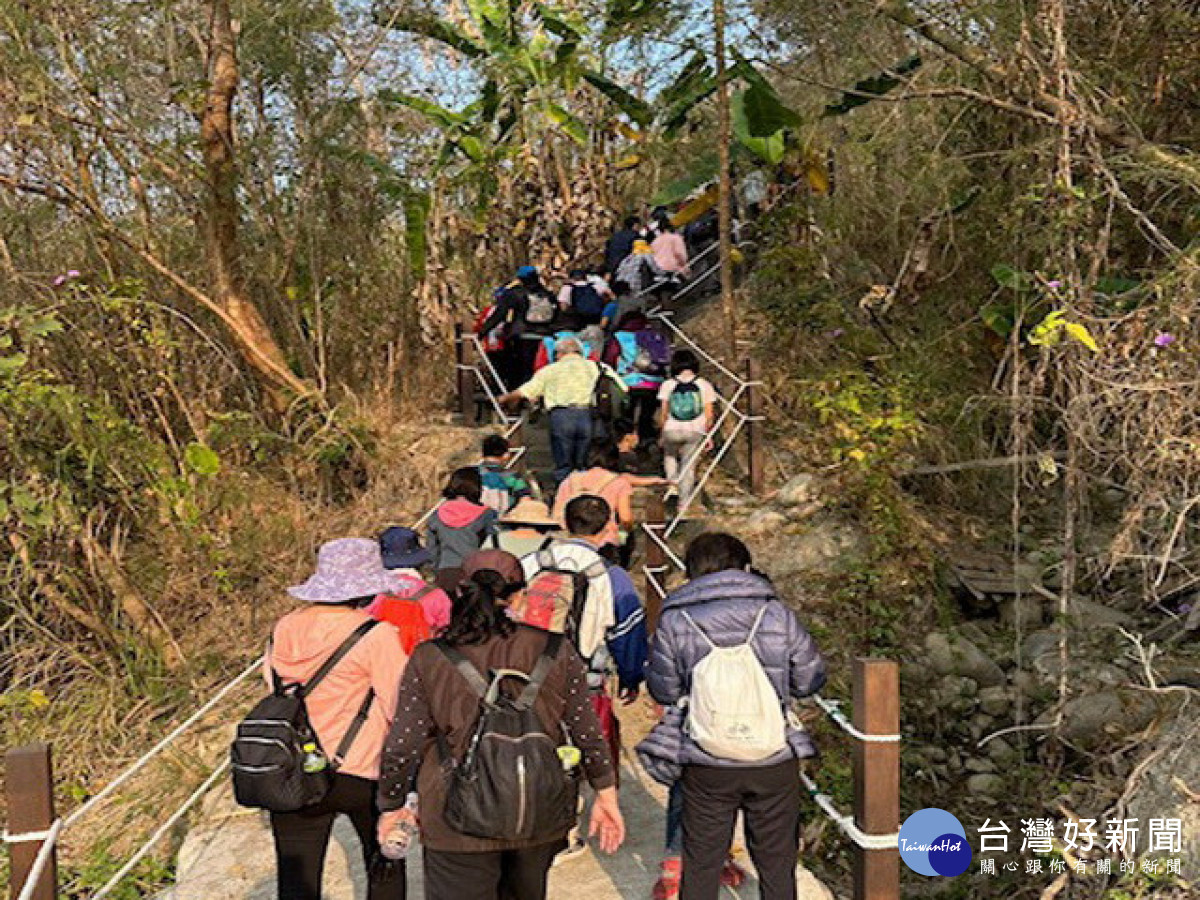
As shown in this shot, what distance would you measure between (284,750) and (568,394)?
4.83 m

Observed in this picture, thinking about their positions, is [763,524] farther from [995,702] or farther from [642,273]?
[642,273]

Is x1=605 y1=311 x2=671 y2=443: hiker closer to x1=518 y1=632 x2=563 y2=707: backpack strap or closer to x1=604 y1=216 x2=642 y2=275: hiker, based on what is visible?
x1=604 y1=216 x2=642 y2=275: hiker

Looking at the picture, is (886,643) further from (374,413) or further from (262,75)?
(262,75)

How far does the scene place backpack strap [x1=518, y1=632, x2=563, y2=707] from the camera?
8.70ft

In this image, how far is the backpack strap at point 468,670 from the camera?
2643 mm

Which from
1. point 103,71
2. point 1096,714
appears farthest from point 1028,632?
point 103,71

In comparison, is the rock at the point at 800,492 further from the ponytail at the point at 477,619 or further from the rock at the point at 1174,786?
the ponytail at the point at 477,619

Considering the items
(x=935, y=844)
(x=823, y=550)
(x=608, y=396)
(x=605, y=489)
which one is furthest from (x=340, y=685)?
(x=823, y=550)

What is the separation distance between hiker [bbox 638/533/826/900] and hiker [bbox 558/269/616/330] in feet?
21.9

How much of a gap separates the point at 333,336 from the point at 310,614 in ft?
25.0

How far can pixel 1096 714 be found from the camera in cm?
653

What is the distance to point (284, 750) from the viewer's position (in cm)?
284

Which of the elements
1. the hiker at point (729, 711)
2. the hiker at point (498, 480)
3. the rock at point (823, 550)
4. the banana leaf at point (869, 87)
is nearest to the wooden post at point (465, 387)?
the hiker at point (498, 480)

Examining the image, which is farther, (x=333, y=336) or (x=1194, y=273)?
(x=333, y=336)
